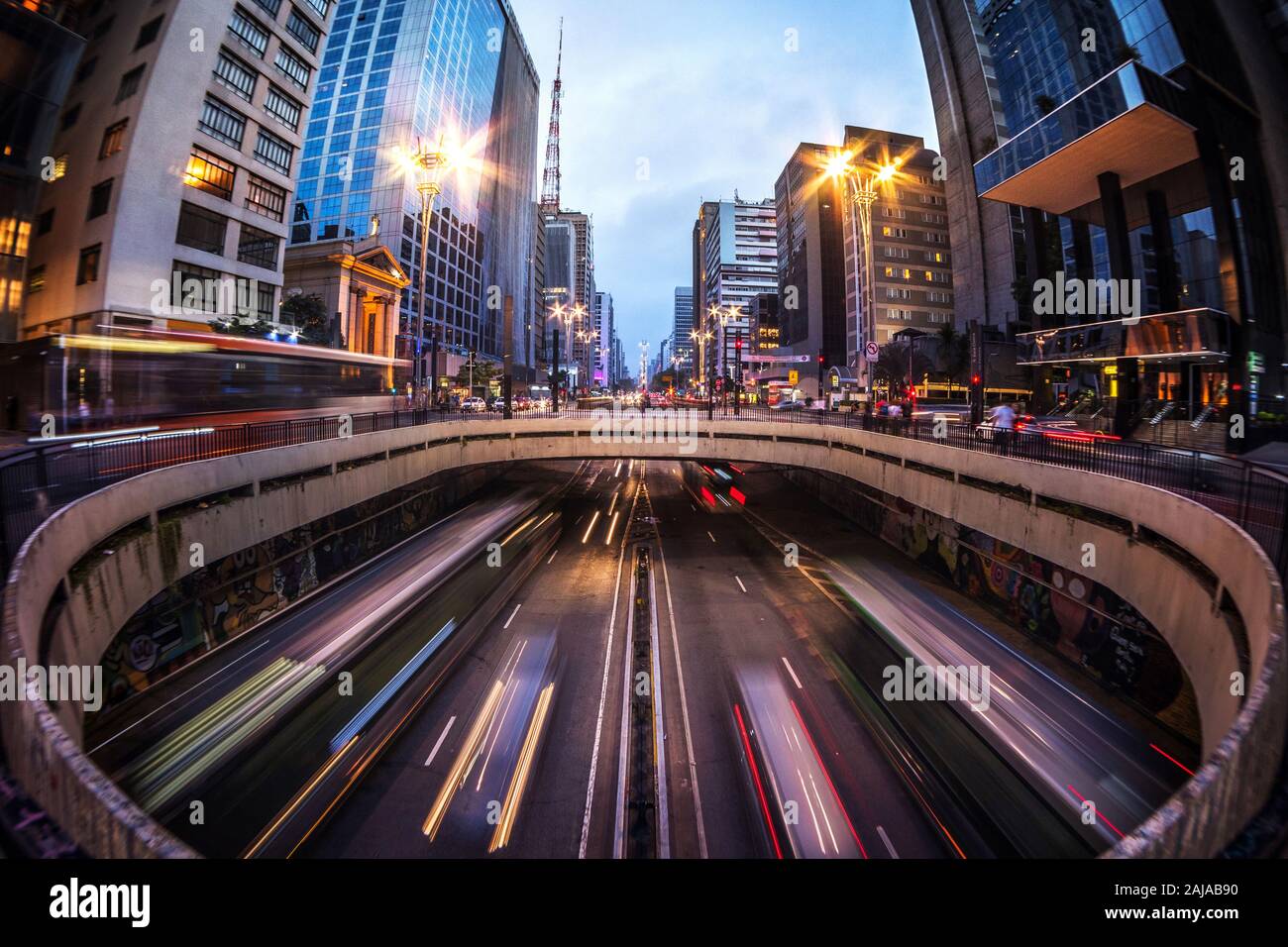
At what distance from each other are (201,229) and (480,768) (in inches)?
1550

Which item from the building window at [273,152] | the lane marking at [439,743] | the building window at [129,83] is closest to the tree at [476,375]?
the building window at [273,152]

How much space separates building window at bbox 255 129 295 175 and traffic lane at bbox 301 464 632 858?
131 feet

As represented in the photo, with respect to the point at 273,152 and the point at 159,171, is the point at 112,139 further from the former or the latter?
the point at 273,152

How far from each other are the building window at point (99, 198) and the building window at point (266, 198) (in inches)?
312

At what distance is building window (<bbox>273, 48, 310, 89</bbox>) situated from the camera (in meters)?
36.7

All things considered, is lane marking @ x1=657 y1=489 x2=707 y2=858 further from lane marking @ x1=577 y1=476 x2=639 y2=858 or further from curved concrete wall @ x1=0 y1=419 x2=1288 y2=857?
curved concrete wall @ x1=0 y1=419 x2=1288 y2=857

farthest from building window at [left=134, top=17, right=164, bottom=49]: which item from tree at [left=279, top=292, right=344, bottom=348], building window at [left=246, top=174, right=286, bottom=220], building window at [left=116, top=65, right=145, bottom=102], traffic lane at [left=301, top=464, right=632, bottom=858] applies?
traffic lane at [left=301, top=464, right=632, bottom=858]

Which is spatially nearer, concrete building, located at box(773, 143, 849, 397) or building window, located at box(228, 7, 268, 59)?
building window, located at box(228, 7, 268, 59)

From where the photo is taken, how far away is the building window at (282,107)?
1428 inches

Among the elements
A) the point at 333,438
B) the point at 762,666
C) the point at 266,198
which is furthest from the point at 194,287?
the point at 762,666

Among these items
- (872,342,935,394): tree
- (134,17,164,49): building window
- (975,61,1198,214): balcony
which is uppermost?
(134,17,164,49): building window

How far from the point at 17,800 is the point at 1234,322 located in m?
42.8
